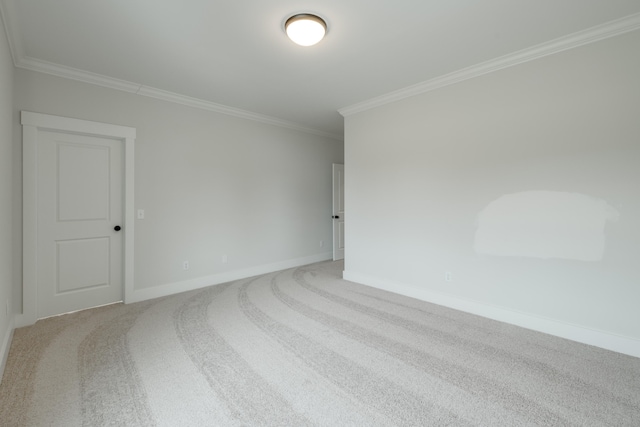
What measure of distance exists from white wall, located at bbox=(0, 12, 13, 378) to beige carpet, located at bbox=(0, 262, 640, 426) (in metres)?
0.25

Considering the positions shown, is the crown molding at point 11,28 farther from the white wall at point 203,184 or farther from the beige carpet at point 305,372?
the beige carpet at point 305,372

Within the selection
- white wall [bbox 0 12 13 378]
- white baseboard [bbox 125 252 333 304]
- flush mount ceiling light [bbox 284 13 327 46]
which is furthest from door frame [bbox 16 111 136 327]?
flush mount ceiling light [bbox 284 13 327 46]

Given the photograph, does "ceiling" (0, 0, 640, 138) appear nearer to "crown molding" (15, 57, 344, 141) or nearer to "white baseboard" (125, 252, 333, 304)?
"crown molding" (15, 57, 344, 141)

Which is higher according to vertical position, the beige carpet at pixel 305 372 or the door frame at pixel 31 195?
the door frame at pixel 31 195

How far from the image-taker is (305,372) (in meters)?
2.00

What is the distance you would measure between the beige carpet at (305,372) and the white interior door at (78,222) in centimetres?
26

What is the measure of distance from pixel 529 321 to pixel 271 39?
3482 millimetres

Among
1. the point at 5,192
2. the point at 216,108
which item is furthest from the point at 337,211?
the point at 5,192

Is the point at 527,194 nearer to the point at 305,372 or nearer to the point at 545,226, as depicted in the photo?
the point at 545,226

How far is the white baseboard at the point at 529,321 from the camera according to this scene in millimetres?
2281

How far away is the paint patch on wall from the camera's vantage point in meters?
2.37

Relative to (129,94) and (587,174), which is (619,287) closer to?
(587,174)

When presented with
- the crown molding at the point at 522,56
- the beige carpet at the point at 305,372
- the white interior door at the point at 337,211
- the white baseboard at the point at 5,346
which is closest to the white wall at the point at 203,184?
the white interior door at the point at 337,211

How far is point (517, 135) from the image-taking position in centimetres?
274
